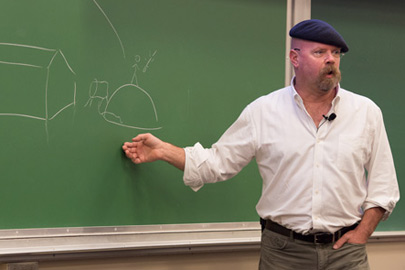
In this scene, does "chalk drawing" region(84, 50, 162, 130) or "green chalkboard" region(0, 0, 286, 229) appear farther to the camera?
"chalk drawing" region(84, 50, 162, 130)

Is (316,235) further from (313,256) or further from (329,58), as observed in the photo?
(329,58)

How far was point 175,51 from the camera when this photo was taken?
8.66 feet

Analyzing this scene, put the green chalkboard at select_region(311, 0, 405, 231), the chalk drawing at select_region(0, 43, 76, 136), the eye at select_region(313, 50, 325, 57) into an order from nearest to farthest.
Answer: the chalk drawing at select_region(0, 43, 76, 136), the eye at select_region(313, 50, 325, 57), the green chalkboard at select_region(311, 0, 405, 231)

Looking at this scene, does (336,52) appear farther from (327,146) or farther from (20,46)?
(20,46)

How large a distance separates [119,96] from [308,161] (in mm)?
879

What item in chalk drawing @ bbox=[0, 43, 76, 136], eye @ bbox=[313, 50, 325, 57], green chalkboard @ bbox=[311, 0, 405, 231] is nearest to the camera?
chalk drawing @ bbox=[0, 43, 76, 136]

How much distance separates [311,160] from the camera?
2.35m

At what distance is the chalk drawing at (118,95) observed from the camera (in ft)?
8.08

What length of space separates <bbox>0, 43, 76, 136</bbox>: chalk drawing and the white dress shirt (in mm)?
611

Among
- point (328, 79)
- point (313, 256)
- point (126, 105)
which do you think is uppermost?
point (328, 79)

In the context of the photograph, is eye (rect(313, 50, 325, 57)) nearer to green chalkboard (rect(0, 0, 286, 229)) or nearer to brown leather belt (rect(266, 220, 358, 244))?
green chalkboard (rect(0, 0, 286, 229))

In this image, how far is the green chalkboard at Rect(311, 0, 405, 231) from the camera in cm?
310

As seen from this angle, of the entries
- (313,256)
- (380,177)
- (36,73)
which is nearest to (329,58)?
(380,177)

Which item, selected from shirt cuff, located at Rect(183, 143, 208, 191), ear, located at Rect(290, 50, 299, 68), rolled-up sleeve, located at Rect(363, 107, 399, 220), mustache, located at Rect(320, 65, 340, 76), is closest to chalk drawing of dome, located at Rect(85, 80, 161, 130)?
shirt cuff, located at Rect(183, 143, 208, 191)
